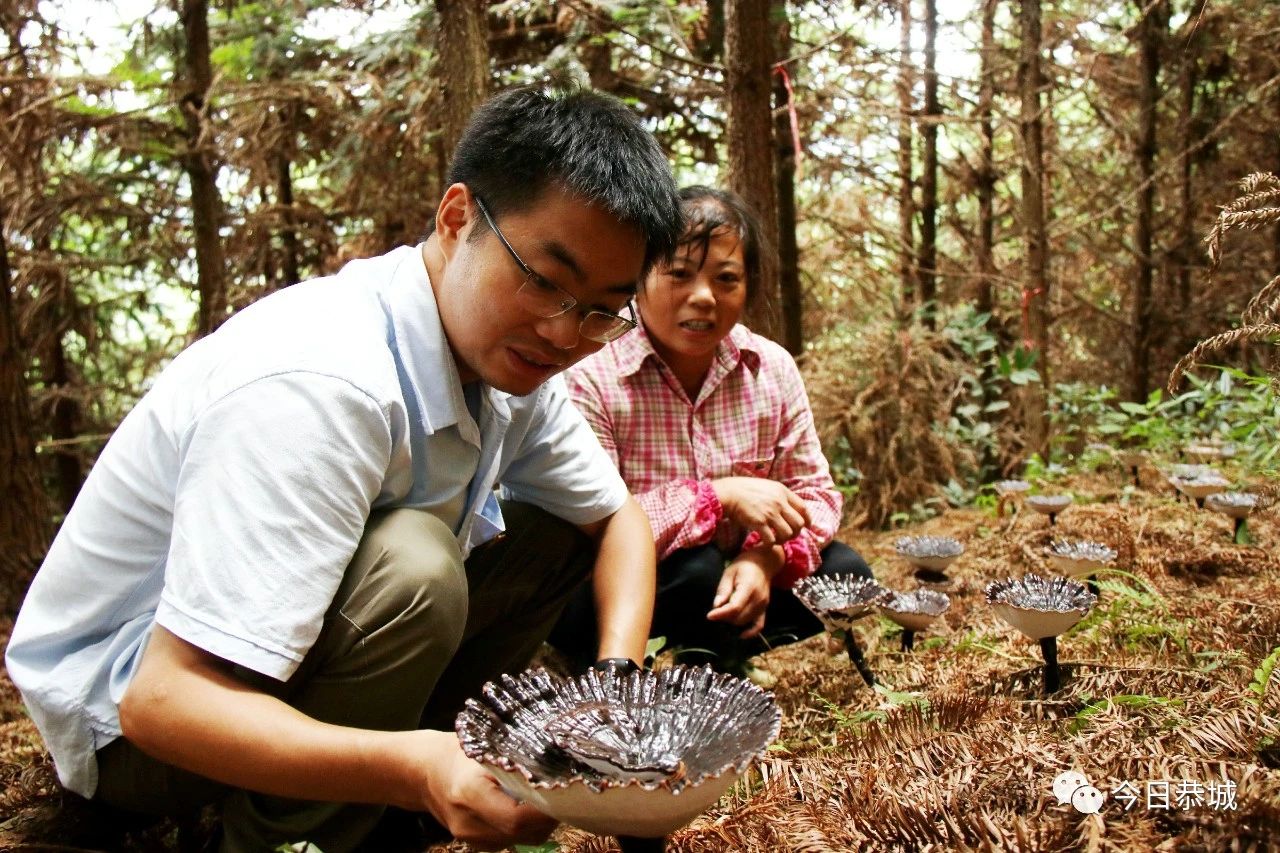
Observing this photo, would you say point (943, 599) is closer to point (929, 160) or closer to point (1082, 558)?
point (1082, 558)

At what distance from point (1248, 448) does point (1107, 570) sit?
2145 millimetres

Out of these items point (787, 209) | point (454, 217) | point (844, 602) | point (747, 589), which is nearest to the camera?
point (454, 217)

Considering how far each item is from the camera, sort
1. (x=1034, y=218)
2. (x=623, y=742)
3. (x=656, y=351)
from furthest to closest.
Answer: (x=1034, y=218)
(x=656, y=351)
(x=623, y=742)

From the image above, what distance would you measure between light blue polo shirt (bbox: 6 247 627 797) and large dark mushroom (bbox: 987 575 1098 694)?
1313mm

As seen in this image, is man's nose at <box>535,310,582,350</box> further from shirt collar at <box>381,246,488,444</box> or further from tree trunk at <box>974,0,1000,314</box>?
tree trunk at <box>974,0,1000,314</box>

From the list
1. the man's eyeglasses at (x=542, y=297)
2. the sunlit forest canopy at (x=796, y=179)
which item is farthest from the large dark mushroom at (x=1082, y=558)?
the sunlit forest canopy at (x=796, y=179)

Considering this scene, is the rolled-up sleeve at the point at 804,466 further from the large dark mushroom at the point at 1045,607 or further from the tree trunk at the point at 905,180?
the tree trunk at the point at 905,180

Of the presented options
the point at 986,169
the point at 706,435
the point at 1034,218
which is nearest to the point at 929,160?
the point at 986,169

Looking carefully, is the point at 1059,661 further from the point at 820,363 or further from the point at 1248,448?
the point at 820,363

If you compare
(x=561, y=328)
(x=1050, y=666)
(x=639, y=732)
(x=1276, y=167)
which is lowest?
(x=1050, y=666)

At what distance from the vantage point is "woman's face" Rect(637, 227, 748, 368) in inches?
115

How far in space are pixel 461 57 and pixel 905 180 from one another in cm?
468

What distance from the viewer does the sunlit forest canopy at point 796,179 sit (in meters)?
5.85

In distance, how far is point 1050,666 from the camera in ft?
7.33
